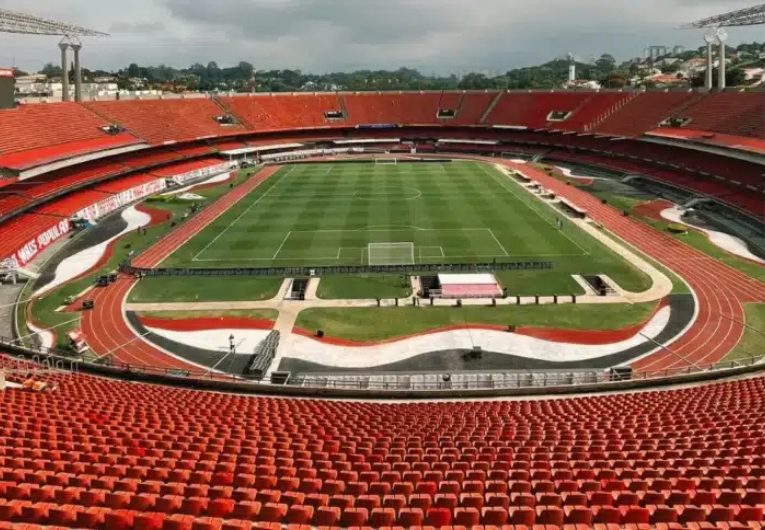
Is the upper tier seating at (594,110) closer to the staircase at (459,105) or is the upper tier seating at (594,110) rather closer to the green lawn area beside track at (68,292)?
the staircase at (459,105)

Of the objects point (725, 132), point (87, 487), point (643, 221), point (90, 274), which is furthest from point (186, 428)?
point (725, 132)

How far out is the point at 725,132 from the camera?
70.9 m

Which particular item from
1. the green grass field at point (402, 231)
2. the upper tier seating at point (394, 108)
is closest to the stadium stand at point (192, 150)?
the green grass field at point (402, 231)

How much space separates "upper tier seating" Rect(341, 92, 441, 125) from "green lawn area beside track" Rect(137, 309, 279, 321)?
277 ft

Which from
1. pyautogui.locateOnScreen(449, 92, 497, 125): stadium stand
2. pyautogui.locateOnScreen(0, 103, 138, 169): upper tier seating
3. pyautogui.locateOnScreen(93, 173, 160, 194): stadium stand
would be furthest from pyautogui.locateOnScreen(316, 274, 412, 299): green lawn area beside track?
pyautogui.locateOnScreen(449, 92, 497, 125): stadium stand

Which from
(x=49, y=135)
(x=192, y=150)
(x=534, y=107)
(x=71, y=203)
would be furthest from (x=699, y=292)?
(x=534, y=107)

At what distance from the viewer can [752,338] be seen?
32.6 metres

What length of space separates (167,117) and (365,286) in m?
69.6

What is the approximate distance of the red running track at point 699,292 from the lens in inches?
1219

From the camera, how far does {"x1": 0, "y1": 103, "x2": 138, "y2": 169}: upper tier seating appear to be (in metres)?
61.5

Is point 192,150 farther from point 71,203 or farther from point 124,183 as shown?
point 71,203

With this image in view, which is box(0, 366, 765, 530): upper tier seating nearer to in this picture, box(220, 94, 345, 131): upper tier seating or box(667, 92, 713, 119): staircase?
box(667, 92, 713, 119): staircase

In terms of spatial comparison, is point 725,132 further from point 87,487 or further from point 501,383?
point 87,487

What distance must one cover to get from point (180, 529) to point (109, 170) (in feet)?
237
